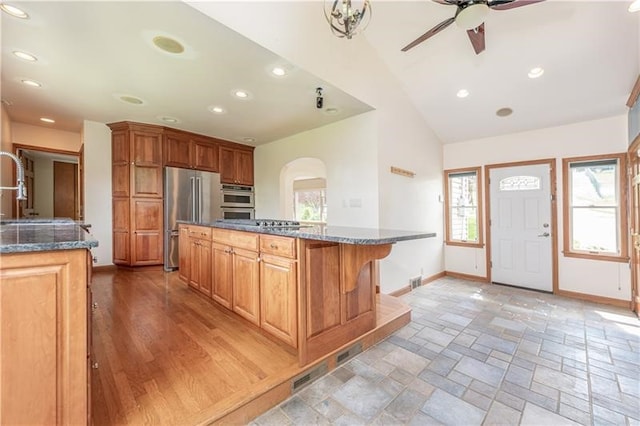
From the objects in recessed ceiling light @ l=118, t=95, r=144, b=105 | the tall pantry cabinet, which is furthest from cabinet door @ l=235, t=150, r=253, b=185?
recessed ceiling light @ l=118, t=95, r=144, b=105

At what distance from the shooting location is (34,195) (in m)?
5.89

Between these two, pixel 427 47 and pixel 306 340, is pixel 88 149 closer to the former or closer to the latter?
pixel 306 340

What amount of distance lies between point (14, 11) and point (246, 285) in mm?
2683

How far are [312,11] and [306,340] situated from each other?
9.88 ft

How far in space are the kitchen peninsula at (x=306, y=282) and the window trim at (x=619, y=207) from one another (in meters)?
3.19

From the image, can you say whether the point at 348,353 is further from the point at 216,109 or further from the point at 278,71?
the point at 216,109

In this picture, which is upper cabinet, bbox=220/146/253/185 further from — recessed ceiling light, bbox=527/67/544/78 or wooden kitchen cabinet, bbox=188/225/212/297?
recessed ceiling light, bbox=527/67/544/78

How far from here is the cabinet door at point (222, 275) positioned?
2.55 metres

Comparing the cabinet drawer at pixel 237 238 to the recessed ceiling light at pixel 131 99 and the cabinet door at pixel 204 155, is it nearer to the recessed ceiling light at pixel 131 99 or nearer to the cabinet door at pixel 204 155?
the recessed ceiling light at pixel 131 99

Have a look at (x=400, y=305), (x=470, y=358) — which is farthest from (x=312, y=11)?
(x=470, y=358)

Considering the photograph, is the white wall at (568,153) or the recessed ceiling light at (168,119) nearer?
the white wall at (568,153)

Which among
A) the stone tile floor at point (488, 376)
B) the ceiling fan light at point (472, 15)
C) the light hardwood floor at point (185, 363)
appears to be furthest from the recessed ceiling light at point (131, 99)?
the stone tile floor at point (488, 376)

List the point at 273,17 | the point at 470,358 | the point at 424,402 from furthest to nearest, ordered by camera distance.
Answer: the point at 273,17 < the point at 470,358 < the point at 424,402

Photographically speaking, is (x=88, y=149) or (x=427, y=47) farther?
(x=88, y=149)
